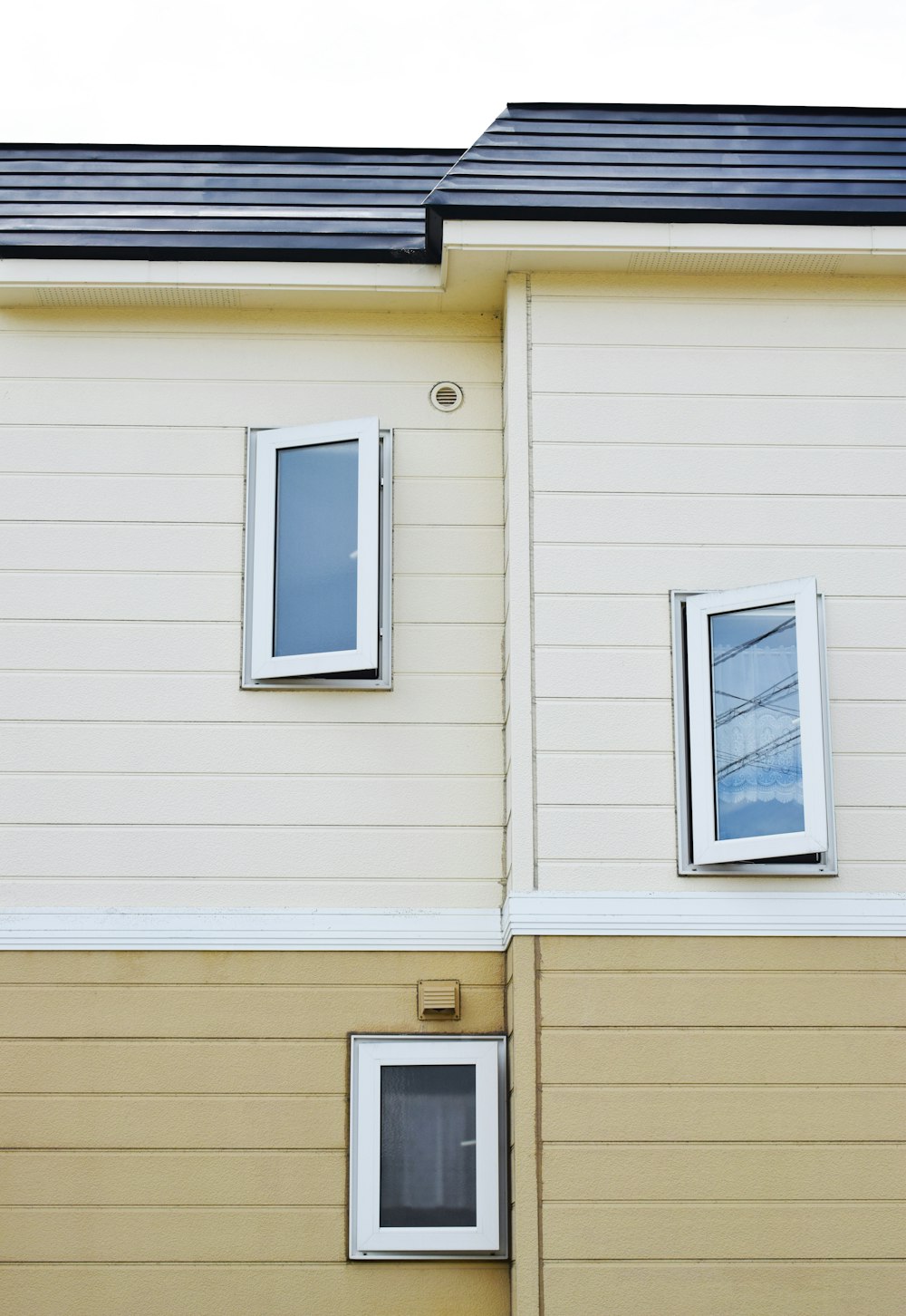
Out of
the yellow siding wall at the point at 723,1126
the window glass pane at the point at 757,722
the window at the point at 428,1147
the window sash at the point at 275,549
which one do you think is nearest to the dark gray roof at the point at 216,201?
the window sash at the point at 275,549

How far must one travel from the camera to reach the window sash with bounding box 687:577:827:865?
5297mm

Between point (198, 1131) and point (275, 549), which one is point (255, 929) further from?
point (275, 549)

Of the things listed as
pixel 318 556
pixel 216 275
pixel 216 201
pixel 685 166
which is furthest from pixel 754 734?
pixel 216 201

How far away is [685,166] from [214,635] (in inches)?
102

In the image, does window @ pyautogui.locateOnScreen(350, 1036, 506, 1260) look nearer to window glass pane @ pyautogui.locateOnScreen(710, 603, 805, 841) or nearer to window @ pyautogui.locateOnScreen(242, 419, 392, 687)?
window glass pane @ pyautogui.locateOnScreen(710, 603, 805, 841)

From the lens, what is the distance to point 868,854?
18.0 ft

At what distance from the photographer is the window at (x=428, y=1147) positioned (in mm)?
5406

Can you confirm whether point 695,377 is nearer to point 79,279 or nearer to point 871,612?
point 871,612

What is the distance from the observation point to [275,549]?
6082 millimetres

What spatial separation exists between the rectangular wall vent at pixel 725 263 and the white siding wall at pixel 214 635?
0.74 meters

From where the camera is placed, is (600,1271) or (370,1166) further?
(370,1166)

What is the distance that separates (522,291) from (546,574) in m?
1.17

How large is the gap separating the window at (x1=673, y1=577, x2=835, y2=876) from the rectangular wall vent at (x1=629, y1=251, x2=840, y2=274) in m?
1.33

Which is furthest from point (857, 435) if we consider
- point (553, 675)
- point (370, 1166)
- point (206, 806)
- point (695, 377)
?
point (370, 1166)
